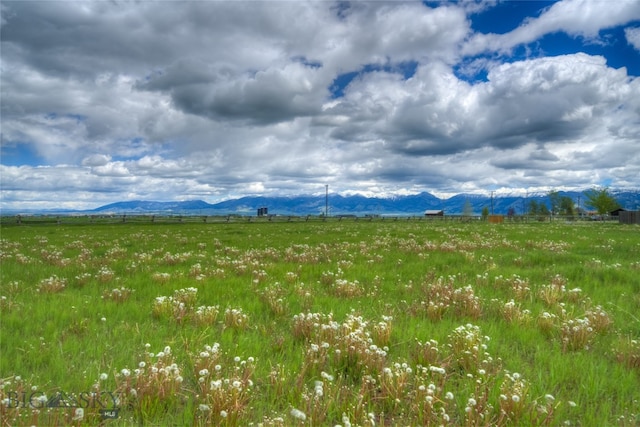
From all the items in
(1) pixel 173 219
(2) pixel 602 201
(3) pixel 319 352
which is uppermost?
(2) pixel 602 201

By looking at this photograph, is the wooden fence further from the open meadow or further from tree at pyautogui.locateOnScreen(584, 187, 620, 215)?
the open meadow

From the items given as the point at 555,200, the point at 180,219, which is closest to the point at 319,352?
the point at 180,219

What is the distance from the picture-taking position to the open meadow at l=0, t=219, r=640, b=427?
3768 mm

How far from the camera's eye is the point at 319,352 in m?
5.03

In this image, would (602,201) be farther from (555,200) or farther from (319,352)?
(319,352)

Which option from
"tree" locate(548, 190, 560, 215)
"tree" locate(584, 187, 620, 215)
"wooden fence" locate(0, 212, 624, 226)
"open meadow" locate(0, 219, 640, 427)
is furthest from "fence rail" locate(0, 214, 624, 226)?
"tree" locate(548, 190, 560, 215)

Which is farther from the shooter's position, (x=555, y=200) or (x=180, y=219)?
(x=555, y=200)

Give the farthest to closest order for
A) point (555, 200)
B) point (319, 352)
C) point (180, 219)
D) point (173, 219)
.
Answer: point (555, 200), point (173, 219), point (180, 219), point (319, 352)

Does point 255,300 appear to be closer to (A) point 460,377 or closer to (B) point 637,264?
(A) point 460,377

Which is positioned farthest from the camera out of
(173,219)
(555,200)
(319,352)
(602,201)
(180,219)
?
(555,200)

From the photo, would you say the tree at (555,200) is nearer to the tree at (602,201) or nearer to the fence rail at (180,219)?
the tree at (602,201)

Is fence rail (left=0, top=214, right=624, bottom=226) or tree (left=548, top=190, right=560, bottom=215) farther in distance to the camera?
tree (left=548, top=190, right=560, bottom=215)

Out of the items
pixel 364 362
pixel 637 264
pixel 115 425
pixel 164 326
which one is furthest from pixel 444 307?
pixel 637 264

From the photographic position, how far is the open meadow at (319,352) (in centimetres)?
377
